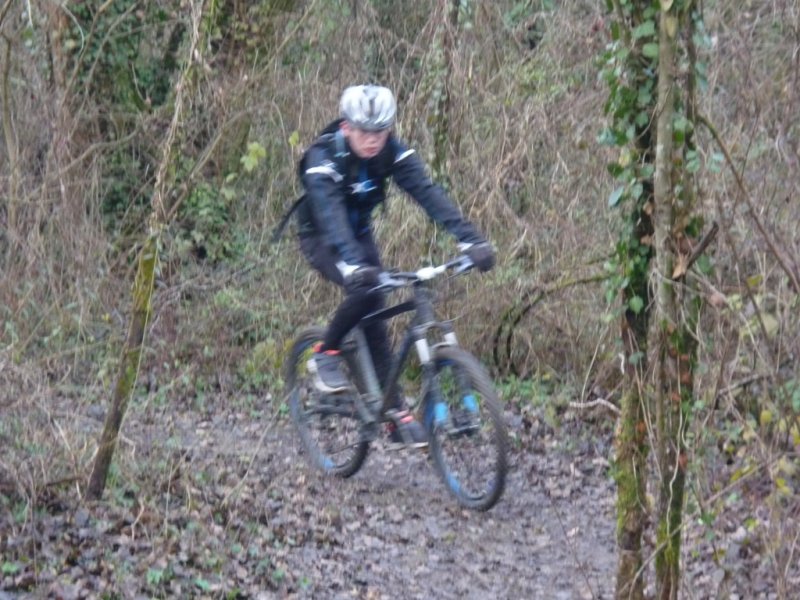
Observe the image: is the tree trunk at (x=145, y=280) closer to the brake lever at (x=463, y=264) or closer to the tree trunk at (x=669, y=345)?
the brake lever at (x=463, y=264)

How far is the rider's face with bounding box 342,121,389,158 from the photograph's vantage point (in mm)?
6578

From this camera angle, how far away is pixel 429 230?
396 inches

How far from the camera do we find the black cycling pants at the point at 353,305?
6.84 metres

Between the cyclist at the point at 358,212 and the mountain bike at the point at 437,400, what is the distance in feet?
0.29

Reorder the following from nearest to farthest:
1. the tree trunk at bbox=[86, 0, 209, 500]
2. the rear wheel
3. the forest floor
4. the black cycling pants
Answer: the forest floor < the tree trunk at bbox=[86, 0, 209, 500] < the black cycling pants < the rear wheel

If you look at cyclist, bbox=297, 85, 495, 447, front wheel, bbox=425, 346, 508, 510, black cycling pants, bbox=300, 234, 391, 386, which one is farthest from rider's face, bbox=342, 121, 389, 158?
front wheel, bbox=425, 346, 508, 510

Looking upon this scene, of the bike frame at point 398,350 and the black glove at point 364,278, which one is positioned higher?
the black glove at point 364,278

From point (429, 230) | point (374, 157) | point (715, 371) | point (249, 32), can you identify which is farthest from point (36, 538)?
point (249, 32)

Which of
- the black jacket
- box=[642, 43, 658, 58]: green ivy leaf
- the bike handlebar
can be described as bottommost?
the bike handlebar

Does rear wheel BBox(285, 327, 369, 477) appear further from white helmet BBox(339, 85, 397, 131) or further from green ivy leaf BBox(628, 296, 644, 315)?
green ivy leaf BBox(628, 296, 644, 315)

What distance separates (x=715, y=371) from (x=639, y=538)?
814mm

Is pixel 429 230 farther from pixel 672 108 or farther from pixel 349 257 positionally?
pixel 672 108

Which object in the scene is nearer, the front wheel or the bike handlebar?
the bike handlebar

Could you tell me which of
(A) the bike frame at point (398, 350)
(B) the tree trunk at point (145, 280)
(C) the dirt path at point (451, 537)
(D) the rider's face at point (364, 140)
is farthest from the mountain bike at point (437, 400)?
(B) the tree trunk at point (145, 280)
